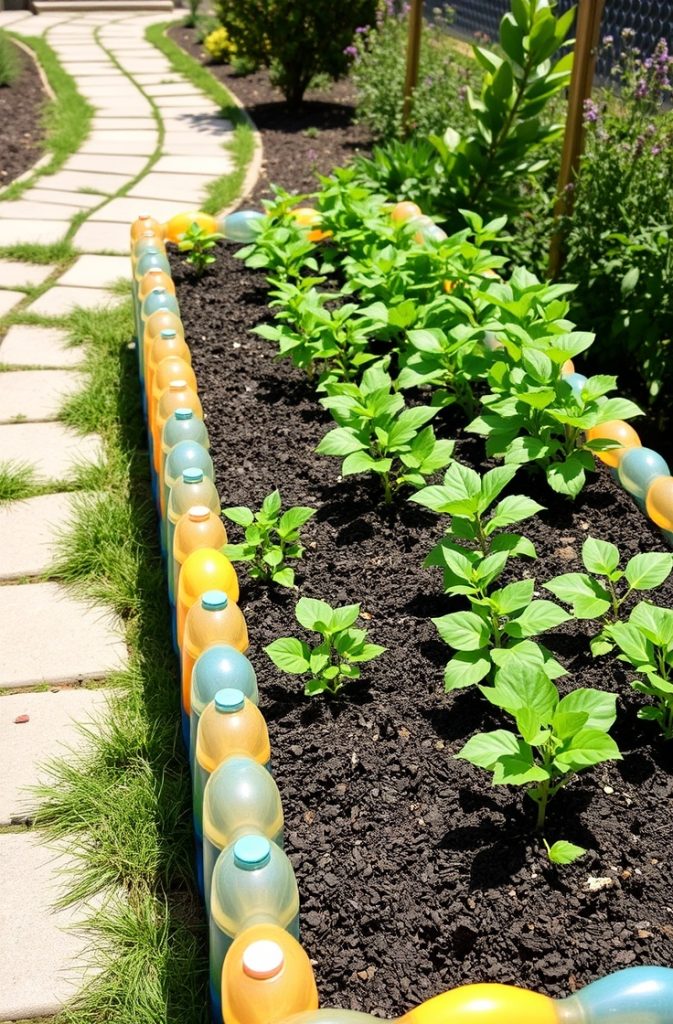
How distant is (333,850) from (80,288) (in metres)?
3.90

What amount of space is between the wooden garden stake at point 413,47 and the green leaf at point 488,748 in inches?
203

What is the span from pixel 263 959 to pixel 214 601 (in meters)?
0.78

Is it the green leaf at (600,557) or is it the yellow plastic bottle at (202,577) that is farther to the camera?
the green leaf at (600,557)

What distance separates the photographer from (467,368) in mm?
3037

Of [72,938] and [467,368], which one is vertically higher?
[467,368]

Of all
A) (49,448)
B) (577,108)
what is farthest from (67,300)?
(577,108)

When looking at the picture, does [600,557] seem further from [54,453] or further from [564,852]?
[54,453]

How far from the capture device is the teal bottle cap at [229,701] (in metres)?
1.72

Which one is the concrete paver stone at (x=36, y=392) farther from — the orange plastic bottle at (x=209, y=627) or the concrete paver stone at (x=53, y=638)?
the orange plastic bottle at (x=209, y=627)

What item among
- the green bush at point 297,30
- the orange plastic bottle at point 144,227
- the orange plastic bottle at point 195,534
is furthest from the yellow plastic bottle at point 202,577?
the green bush at point 297,30

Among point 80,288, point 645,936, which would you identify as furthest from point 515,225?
point 645,936

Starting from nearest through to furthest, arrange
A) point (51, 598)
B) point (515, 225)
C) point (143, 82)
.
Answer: point (51, 598), point (515, 225), point (143, 82)

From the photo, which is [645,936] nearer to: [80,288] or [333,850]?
[333,850]

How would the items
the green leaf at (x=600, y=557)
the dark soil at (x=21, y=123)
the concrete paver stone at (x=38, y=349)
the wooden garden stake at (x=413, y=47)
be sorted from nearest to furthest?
the green leaf at (x=600, y=557), the concrete paver stone at (x=38, y=349), the wooden garden stake at (x=413, y=47), the dark soil at (x=21, y=123)
